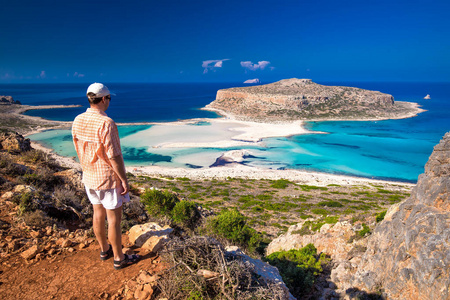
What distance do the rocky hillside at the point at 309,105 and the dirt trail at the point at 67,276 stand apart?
3437 inches

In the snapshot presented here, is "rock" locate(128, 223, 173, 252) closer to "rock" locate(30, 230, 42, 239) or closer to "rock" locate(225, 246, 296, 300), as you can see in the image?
"rock" locate(225, 246, 296, 300)

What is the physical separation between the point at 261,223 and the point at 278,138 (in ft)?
155

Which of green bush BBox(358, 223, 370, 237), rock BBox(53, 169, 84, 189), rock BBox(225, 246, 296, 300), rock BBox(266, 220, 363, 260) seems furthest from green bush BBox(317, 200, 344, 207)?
rock BBox(53, 169, 84, 189)

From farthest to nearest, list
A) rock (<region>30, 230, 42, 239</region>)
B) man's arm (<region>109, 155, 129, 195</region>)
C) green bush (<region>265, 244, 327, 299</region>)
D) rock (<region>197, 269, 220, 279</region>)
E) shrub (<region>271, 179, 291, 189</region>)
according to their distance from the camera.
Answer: shrub (<region>271, 179, 291, 189</region>) < green bush (<region>265, 244, 327, 299</region>) < rock (<region>30, 230, 42, 239</region>) < man's arm (<region>109, 155, 129, 195</region>) < rock (<region>197, 269, 220, 279</region>)

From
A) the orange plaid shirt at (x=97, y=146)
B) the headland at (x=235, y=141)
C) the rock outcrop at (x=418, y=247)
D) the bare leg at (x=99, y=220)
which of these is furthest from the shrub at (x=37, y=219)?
the headland at (x=235, y=141)

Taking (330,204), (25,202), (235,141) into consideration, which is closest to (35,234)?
(25,202)

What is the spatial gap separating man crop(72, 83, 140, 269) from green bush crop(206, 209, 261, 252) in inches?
367

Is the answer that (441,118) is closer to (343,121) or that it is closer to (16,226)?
(343,121)

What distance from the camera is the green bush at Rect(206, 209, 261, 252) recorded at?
42.1 feet

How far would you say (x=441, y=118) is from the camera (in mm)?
97062

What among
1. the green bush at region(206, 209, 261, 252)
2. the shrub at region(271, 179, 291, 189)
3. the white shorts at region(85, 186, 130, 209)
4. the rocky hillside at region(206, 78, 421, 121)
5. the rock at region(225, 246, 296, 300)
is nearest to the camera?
the white shorts at region(85, 186, 130, 209)

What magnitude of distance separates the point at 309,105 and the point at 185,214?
321 ft

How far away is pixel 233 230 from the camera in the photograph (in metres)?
13.2

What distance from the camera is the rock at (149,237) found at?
476 cm
